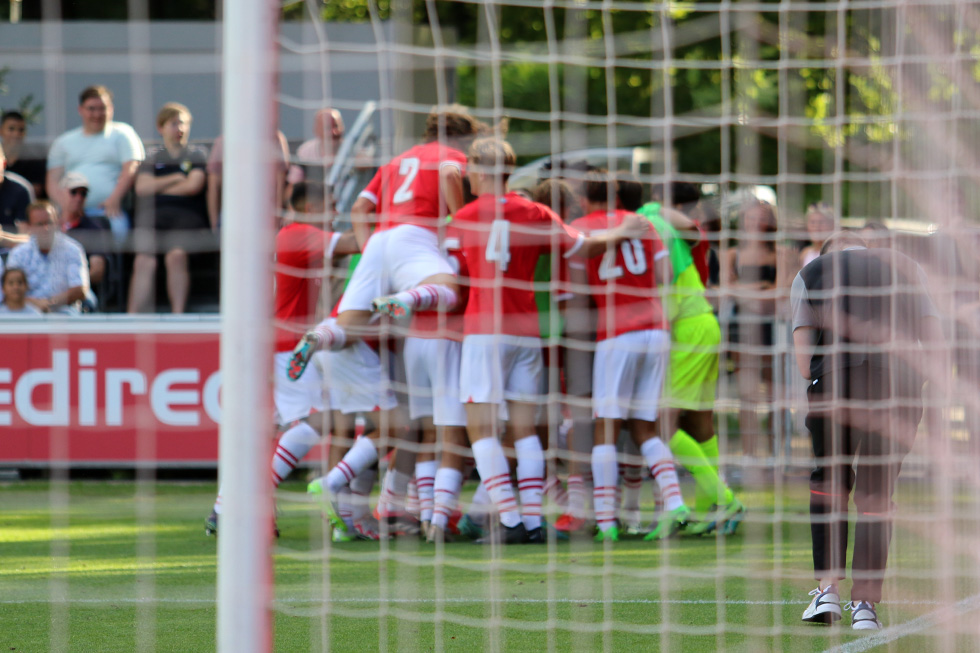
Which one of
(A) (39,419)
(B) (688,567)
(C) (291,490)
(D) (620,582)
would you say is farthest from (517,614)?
(A) (39,419)

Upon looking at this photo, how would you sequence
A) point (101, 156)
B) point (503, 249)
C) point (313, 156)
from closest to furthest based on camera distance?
1. point (503, 249)
2. point (101, 156)
3. point (313, 156)

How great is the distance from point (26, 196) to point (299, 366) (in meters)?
4.54

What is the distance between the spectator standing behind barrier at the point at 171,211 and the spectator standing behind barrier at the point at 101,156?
15 centimetres

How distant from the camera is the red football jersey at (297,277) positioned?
19.7 ft

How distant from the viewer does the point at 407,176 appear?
20.9 ft

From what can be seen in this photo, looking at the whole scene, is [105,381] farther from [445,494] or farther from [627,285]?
[627,285]

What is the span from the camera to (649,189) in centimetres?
883

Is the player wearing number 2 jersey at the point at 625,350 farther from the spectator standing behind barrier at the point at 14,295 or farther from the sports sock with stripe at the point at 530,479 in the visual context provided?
the spectator standing behind barrier at the point at 14,295

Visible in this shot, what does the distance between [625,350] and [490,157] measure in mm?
1363

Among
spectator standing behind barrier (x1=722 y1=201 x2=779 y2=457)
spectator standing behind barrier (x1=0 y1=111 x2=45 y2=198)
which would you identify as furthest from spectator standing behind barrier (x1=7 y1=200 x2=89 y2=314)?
spectator standing behind barrier (x1=722 y1=201 x2=779 y2=457)

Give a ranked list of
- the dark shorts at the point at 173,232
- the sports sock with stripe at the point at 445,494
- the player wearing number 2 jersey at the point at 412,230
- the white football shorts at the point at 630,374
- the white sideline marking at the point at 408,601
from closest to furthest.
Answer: the white sideline marking at the point at 408,601 → the player wearing number 2 jersey at the point at 412,230 → the sports sock with stripe at the point at 445,494 → the white football shorts at the point at 630,374 → the dark shorts at the point at 173,232

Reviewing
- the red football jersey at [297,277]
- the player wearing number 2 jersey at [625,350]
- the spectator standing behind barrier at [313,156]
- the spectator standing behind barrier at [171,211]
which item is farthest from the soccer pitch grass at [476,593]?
the spectator standing behind barrier at [313,156]

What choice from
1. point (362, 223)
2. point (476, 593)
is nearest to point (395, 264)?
point (362, 223)

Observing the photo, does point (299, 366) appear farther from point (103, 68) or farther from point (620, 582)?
point (103, 68)
